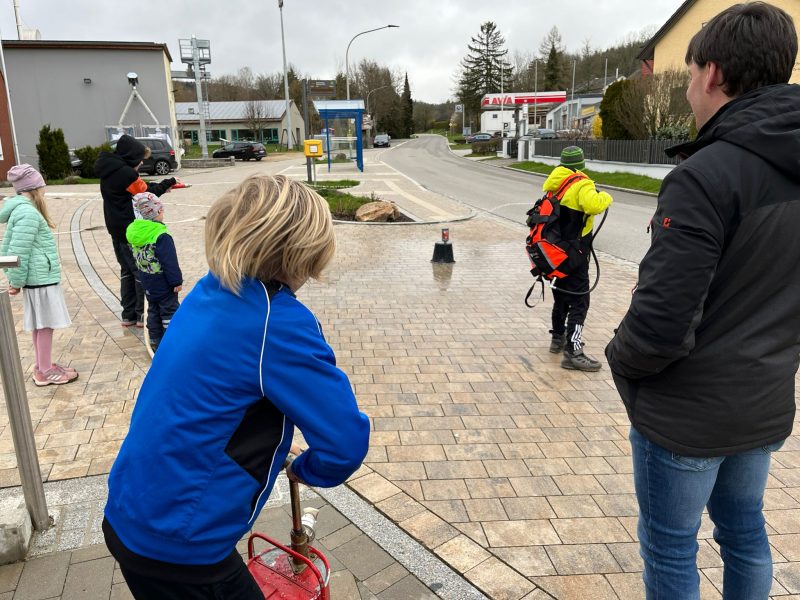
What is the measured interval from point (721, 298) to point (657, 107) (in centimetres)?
2471

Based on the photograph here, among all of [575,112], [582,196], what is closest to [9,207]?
[582,196]

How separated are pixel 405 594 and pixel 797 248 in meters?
1.97

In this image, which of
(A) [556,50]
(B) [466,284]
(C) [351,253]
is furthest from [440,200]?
(A) [556,50]

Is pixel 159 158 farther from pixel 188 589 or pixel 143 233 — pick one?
pixel 188 589

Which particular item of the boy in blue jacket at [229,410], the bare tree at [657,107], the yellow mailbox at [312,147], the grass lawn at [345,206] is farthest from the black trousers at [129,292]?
the bare tree at [657,107]

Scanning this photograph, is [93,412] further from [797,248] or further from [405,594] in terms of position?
[797,248]

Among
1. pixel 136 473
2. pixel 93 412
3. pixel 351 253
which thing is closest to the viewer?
pixel 136 473

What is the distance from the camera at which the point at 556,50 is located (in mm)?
85562

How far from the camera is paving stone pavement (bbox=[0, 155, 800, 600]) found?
288 cm

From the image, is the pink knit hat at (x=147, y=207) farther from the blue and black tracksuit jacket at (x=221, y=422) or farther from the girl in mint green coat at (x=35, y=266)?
the blue and black tracksuit jacket at (x=221, y=422)

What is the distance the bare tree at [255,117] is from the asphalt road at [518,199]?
38.6 meters

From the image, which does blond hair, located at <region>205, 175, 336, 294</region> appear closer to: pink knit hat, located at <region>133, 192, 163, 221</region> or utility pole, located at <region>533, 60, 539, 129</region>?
pink knit hat, located at <region>133, 192, 163, 221</region>

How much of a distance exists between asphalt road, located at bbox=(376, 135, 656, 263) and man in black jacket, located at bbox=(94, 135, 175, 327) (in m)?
7.49

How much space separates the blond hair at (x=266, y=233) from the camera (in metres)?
1.50
